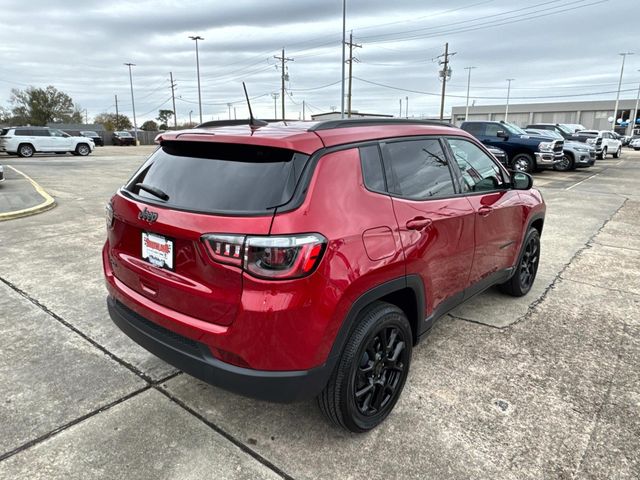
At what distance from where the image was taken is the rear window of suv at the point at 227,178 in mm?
2092

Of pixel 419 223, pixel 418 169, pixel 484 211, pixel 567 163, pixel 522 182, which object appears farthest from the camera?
pixel 567 163

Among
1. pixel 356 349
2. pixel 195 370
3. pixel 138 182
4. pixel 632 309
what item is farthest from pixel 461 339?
pixel 138 182

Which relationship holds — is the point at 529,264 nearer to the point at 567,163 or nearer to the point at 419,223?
the point at 419,223

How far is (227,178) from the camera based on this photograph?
224cm

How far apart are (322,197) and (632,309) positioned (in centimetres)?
377

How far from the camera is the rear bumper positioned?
2064 millimetres

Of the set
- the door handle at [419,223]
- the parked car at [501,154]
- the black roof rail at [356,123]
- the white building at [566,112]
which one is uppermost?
the white building at [566,112]

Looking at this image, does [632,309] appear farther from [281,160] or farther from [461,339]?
[281,160]

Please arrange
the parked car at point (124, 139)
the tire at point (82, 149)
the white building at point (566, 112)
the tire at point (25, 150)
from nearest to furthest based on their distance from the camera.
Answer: the tire at point (25, 150) < the tire at point (82, 149) < the parked car at point (124, 139) < the white building at point (566, 112)

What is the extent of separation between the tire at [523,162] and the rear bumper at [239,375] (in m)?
16.1

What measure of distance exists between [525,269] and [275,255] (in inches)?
135

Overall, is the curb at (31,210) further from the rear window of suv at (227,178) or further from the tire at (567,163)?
the tire at (567,163)

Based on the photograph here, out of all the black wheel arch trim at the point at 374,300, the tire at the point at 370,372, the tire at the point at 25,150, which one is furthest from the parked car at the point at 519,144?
the tire at the point at 25,150

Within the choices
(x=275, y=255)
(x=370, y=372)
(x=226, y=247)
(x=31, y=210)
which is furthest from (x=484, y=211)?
(x=31, y=210)
